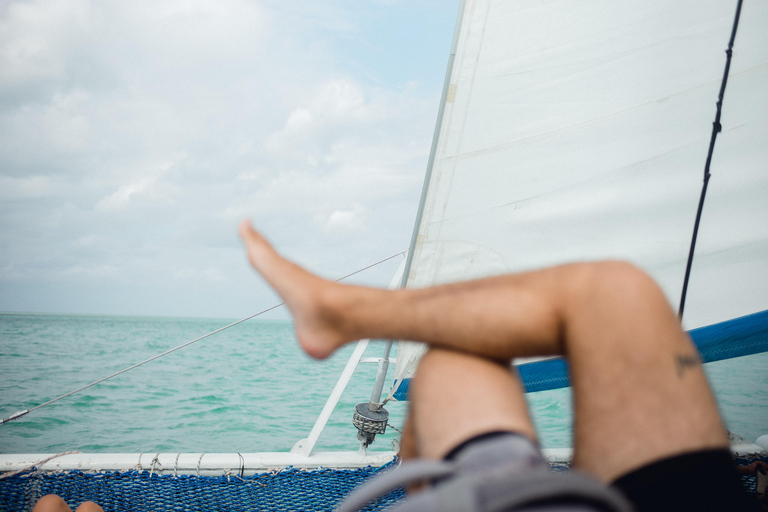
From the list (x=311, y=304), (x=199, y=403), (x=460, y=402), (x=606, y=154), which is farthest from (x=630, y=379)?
(x=199, y=403)

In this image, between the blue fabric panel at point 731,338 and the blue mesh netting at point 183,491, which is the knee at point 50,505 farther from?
the blue fabric panel at point 731,338

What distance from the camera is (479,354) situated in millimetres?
575

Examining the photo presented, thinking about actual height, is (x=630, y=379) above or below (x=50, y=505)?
above

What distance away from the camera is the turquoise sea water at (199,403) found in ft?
20.6

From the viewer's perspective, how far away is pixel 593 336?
0.54 meters

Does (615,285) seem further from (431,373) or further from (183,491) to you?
(183,491)

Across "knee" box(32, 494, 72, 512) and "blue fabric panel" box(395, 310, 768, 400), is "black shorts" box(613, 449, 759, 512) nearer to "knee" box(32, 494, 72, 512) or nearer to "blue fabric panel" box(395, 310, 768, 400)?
"blue fabric panel" box(395, 310, 768, 400)

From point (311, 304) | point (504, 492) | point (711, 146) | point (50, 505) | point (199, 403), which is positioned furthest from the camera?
point (199, 403)

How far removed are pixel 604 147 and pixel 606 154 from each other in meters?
0.03

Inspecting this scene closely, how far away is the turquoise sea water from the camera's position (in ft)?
20.6

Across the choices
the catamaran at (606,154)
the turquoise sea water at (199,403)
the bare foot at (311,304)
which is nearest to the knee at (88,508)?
the catamaran at (606,154)

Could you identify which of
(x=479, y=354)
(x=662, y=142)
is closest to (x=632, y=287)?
(x=479, y=354)

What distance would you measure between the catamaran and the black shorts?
1248 millimetres

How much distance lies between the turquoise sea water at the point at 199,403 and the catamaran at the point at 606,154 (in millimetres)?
4891
